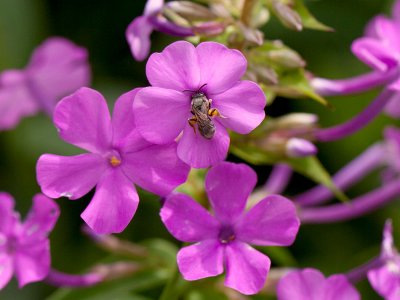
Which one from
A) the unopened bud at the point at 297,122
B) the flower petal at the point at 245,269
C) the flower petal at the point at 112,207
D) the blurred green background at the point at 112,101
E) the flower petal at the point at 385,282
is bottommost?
the blurred green background at the point at 112,101

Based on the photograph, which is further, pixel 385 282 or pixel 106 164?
pixel 385 282

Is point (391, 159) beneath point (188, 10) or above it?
beneath

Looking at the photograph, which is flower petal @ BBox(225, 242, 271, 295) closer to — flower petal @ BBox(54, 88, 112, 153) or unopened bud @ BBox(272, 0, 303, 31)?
flower petal @ BBox(54, 88, 112, 153)

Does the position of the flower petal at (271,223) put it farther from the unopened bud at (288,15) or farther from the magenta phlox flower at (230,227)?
the unopened bud at (288,15)

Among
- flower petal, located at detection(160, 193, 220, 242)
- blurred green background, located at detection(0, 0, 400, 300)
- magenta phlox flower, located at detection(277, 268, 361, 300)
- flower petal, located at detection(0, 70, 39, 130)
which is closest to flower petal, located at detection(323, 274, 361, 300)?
magenta phlox flower, located at detection(277, 268, 361, 300)

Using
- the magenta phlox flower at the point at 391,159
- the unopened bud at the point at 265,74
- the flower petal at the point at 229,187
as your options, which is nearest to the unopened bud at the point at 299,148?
the unopened bud at the point at 265,74

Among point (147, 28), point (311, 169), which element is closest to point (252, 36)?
point (147, 28)

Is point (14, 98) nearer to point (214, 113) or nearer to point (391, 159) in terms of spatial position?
point (214, 113)

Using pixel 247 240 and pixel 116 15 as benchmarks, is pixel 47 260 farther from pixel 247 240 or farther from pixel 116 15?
pixel 116 15
